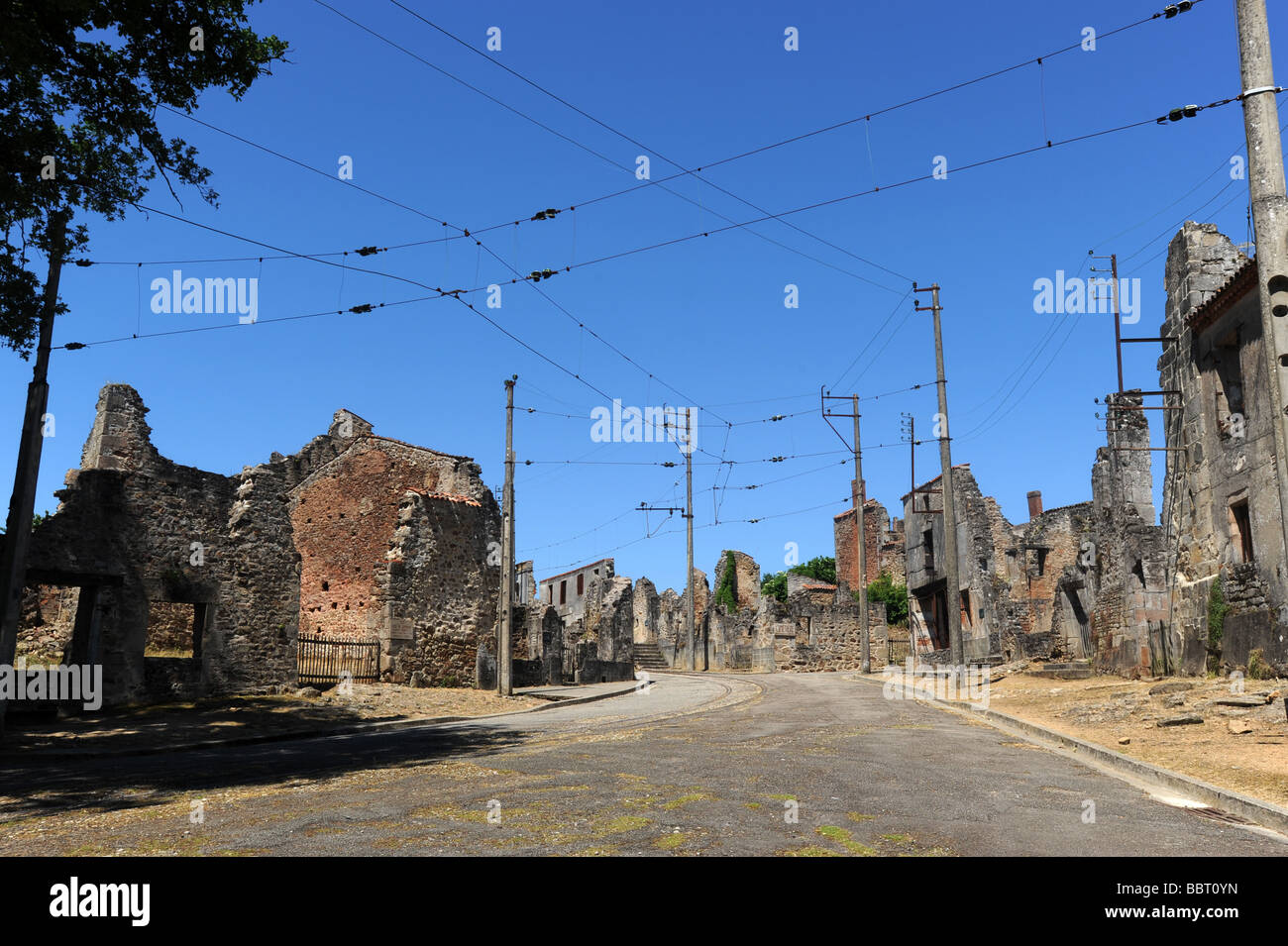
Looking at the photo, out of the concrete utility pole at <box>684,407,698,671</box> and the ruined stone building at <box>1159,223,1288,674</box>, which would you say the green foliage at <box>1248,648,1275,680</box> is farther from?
the concrete utility pole at <box>684,407,698,671</box>

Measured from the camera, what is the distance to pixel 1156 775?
9.98 metres

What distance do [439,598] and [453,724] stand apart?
8034 mm

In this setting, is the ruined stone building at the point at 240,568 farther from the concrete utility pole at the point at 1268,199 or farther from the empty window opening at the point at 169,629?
the concrete utility pole at the point at 1268,199

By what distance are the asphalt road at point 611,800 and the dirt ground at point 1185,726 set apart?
3.58ft

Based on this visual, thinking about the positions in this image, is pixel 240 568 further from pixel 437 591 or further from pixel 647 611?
pixel 647 611

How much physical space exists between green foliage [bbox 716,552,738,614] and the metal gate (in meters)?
40.5

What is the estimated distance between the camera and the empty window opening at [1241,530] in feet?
61.5

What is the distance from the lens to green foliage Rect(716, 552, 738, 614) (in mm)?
→ 62469

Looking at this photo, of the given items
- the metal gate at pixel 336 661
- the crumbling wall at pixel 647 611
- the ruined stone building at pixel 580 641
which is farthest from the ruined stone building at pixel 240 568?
the crumbling wall at pixel 647 611

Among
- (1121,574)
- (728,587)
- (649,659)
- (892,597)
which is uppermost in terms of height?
(1121,574)

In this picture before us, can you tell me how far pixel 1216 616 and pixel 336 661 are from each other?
1977 cm

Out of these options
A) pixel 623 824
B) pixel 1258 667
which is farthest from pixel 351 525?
pixel 623 824

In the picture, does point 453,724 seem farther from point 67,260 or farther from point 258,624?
point 67,260
